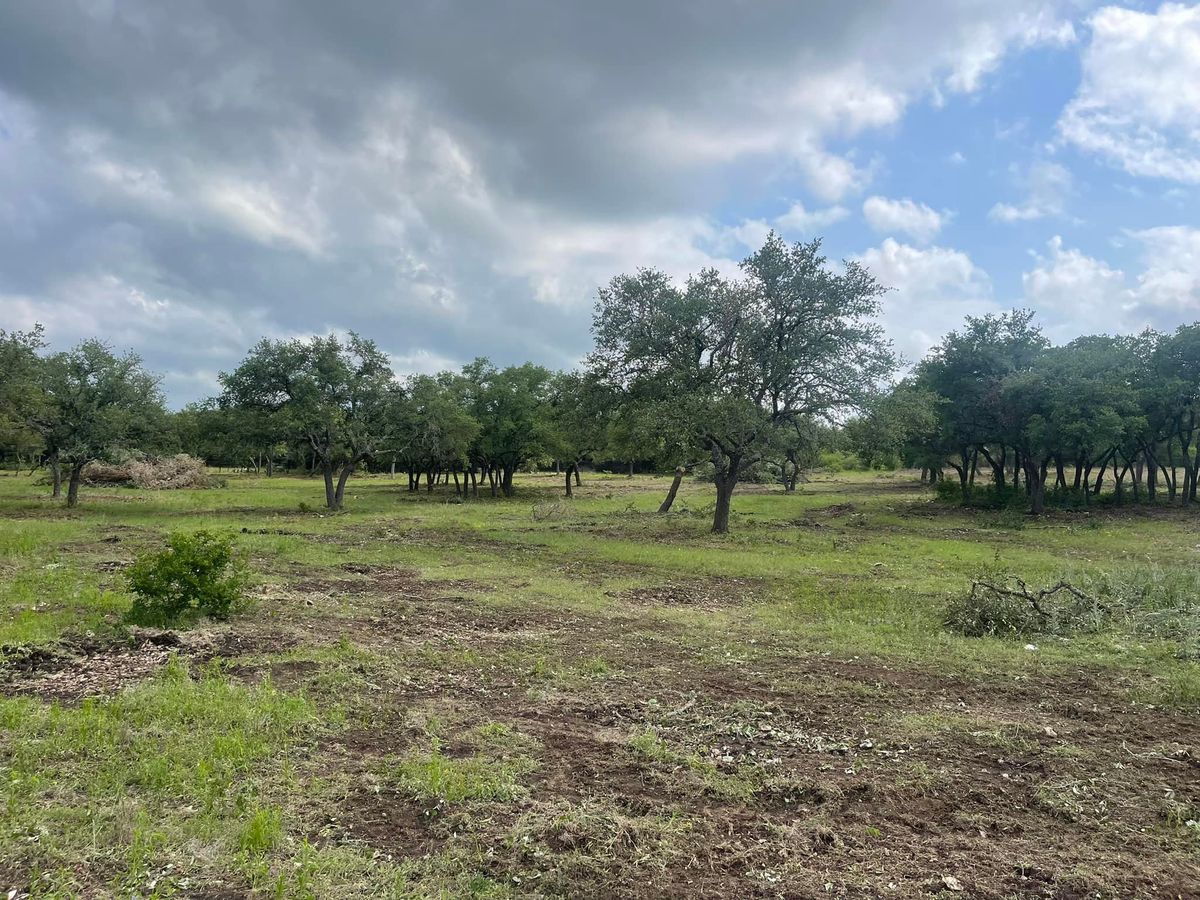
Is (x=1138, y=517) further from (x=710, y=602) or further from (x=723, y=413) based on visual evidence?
(x=710, y=602)

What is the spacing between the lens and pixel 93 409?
2989 cm

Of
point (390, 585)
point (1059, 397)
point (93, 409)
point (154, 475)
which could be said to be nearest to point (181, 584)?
point (390, 585)

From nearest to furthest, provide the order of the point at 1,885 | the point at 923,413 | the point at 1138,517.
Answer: the point at 1,885, the point at 923,413, the point at 1138,517

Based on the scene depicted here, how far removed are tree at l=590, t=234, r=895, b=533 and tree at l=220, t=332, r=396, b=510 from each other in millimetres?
14572

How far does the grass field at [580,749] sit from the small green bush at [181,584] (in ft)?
1.45

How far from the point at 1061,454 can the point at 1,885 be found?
43.4m

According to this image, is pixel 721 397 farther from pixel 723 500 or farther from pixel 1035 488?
pixel 1035 488

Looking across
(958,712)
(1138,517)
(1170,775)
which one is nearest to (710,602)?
(958,712)

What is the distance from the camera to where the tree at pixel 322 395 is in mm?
32188

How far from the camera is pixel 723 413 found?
74.3 feet

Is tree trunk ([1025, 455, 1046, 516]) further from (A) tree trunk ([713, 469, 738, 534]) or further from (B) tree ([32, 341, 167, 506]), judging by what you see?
(B) tree ([32, 341, 167, 506])

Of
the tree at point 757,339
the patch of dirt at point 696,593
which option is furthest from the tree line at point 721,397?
the patch of dirt at point 696,593

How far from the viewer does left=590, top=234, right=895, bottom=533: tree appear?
24.5 m

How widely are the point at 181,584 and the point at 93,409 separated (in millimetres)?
25403
